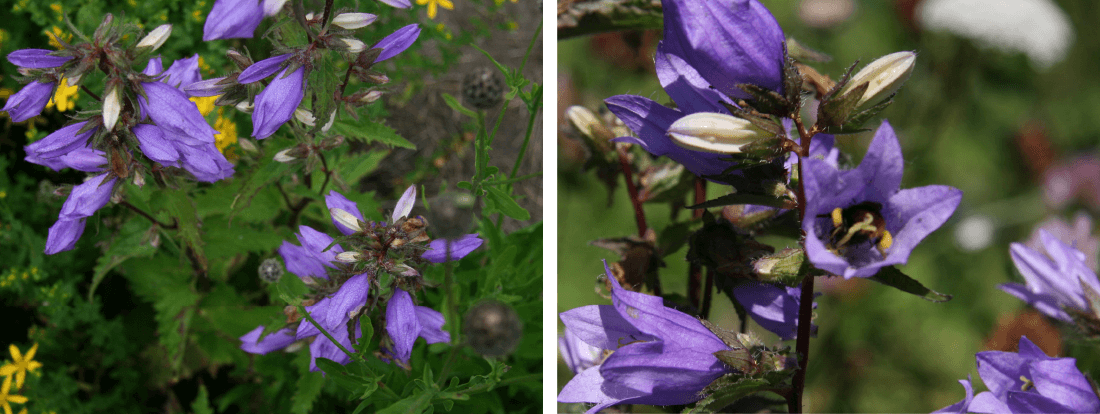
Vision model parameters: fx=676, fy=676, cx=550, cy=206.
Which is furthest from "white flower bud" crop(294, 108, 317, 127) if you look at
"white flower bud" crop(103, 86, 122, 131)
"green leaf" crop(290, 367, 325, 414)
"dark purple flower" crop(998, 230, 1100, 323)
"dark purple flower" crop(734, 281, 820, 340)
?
"dark purple flower" crop(998, 230, 1100, 323)

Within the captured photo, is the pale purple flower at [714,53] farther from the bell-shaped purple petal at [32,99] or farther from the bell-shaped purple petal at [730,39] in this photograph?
the bell-shaped purple petal at [32,99]

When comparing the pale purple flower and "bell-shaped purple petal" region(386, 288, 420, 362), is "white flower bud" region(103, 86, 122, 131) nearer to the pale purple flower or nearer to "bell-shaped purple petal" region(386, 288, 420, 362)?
"bell-shaped purple petal" region(386, 288, 420, 362)

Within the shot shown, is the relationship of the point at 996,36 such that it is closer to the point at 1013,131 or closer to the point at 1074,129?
the point at 1013,131

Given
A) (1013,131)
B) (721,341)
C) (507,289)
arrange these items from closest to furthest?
→ (721,341) → (507,289) → (1013,131)

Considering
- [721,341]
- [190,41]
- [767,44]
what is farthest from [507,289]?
[190,41]

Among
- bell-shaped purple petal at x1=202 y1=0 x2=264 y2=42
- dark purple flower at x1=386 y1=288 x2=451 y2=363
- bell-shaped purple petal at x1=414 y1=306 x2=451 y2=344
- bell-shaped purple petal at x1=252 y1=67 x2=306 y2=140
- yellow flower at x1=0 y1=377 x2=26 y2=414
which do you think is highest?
bell-shaped purple petal at x1=202 y1=0 x2=264 y2=42

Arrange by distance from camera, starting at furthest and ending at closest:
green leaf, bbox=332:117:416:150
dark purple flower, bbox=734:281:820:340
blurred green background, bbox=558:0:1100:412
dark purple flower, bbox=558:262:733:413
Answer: blurred green background, bbox=558:0:1100:412 → green leaf, bbox=332:117:416:150 → dark purple flower, bbox=734:281:820:340 → dark purple flower, bbox=558:262:733:413

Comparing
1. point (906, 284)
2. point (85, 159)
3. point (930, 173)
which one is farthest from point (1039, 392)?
point (930, 173)

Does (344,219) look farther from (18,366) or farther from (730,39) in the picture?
(18,366)
